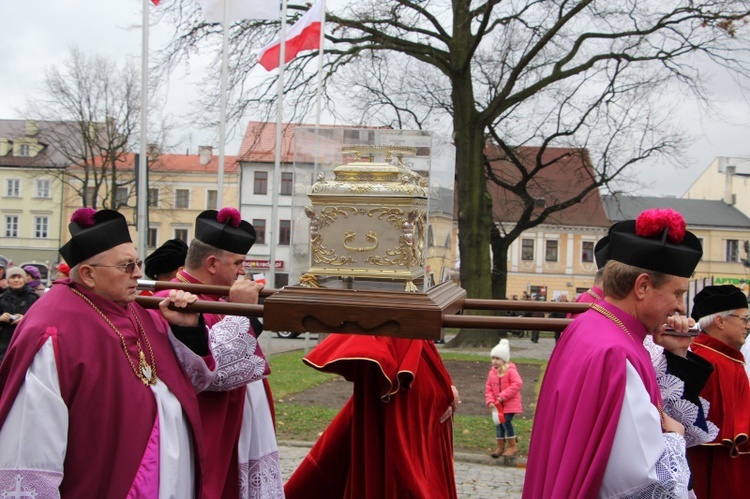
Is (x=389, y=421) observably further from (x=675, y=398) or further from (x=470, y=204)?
(x=470, y=204)

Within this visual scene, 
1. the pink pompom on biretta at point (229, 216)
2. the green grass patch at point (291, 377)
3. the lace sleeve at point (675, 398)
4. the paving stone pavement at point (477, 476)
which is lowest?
the green grass patch at point (291, 377)

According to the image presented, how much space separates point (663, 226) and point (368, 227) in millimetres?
1437

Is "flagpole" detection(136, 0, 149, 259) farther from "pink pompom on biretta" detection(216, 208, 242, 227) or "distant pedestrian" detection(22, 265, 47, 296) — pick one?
"pink pompom on biretta" detection(216, 208, 242, 227)

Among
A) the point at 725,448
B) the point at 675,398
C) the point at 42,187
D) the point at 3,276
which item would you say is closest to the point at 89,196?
the point at 42,187

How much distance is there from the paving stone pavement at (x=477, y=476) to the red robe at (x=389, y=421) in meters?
2.55

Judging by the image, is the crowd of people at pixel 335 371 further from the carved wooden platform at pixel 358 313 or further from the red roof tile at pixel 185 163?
the red roof tile at pixel 185 163

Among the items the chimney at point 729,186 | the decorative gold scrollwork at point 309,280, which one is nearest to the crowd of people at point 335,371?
the decorative gold scrollwork at point 309,280

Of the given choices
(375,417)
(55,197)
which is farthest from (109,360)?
(55,197)

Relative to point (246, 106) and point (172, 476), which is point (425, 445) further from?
point (246, 106)

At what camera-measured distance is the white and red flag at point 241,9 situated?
13477 mm

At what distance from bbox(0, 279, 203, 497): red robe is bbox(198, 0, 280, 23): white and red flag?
10.8 metres

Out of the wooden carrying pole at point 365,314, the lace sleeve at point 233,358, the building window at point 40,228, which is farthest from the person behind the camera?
the building window at point 40,228

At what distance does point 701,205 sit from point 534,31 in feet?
143

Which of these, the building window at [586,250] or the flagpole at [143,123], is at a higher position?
the flagpole at [143,123]
